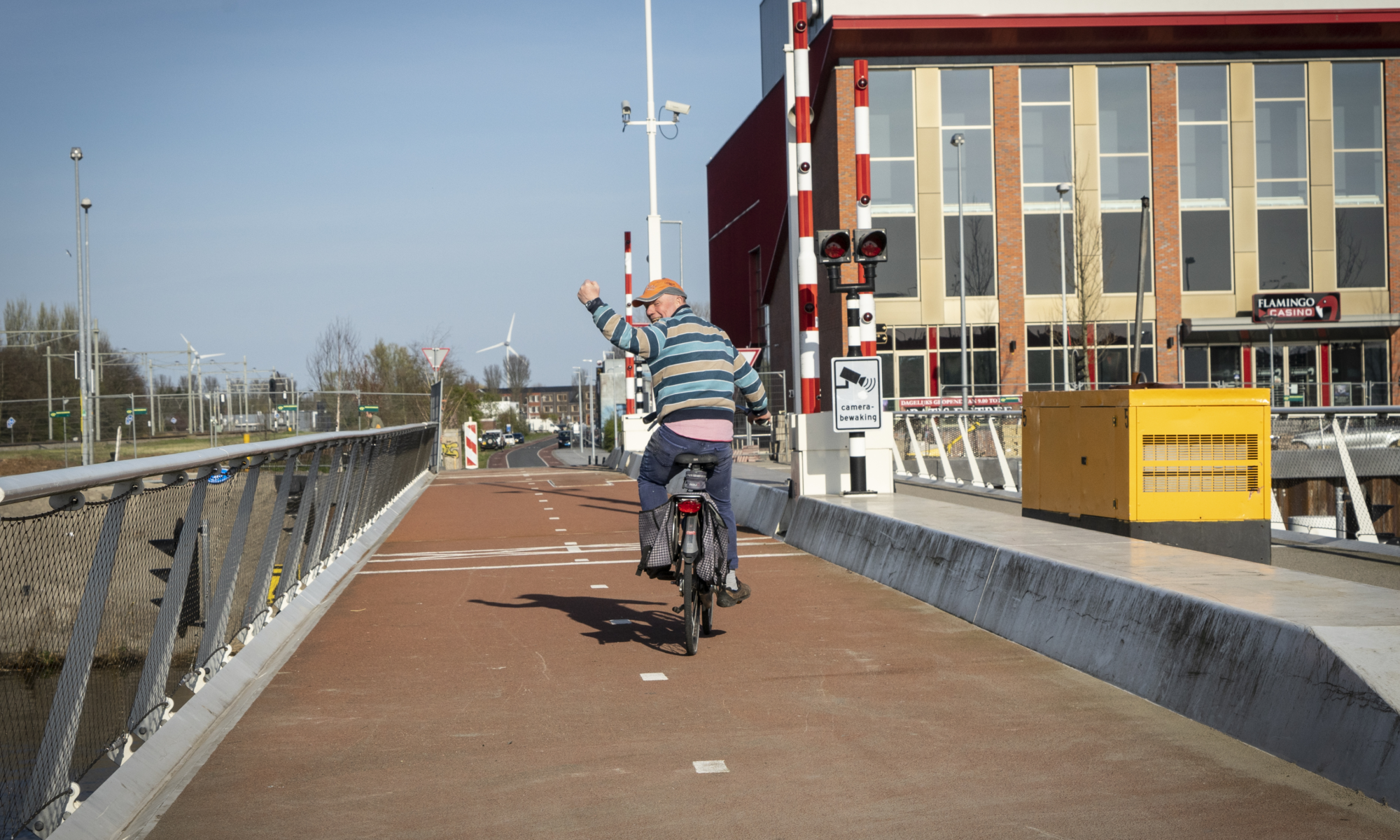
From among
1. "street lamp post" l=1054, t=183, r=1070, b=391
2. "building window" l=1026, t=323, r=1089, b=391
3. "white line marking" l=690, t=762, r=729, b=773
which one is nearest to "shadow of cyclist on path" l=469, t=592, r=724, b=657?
"white line marking" l=690, t=762, r=729, b=773

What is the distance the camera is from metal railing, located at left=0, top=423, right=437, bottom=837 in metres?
3.35

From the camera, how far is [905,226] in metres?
42.6

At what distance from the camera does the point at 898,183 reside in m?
42.7

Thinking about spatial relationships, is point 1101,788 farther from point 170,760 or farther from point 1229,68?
point 1229,68

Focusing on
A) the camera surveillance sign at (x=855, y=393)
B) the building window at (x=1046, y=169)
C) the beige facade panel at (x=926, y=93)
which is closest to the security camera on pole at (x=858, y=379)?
the camera surveillance sign at (x=855, y=393)

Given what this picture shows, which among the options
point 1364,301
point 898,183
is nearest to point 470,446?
point 898,183

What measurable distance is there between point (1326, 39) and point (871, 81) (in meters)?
15.1

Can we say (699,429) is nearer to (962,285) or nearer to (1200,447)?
(1200,447)

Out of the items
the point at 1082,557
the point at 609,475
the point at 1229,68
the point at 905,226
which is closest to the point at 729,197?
the point at 905,226

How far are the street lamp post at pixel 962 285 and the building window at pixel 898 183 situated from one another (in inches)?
55.5

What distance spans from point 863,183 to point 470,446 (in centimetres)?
2863

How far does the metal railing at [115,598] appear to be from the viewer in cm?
335

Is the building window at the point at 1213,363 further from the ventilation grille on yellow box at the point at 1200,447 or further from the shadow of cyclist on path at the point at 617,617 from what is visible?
the shadow of cyclist on path at the point at 617,617

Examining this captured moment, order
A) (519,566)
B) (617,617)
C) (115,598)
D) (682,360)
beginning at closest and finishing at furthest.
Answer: (115,598), (682,360), (617,617), (519,566)
